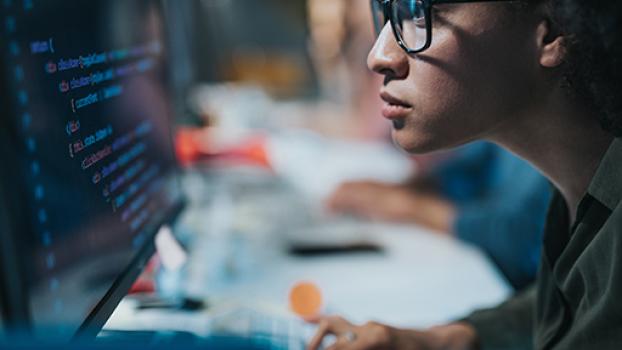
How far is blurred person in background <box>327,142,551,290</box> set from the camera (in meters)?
1.41

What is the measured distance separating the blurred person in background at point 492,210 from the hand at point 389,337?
0.44 metres

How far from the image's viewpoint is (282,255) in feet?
4.27

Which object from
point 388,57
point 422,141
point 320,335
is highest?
point 388,57

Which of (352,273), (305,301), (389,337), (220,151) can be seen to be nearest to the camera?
(389,337)

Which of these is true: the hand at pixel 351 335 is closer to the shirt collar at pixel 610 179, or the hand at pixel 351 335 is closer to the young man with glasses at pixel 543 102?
the young man with glasses at pixel 543 102

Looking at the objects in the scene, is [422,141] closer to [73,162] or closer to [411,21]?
[411,21]

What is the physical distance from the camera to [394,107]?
0.73m

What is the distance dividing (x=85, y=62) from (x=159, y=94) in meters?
0.34

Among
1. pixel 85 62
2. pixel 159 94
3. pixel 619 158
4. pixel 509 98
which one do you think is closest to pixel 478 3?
pixel 509 98

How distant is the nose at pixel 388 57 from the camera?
0.70m

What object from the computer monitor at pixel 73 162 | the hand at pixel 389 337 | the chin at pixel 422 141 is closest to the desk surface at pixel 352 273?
the hand at pixel 389 337

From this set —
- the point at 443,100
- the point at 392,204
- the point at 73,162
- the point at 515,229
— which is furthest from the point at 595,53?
the point at 392,204

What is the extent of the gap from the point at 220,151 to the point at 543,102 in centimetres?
139

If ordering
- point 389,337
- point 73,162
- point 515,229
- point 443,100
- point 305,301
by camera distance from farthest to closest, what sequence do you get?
point 515,229
point 305,301
point 389,337
point 443,100
point 73,162
